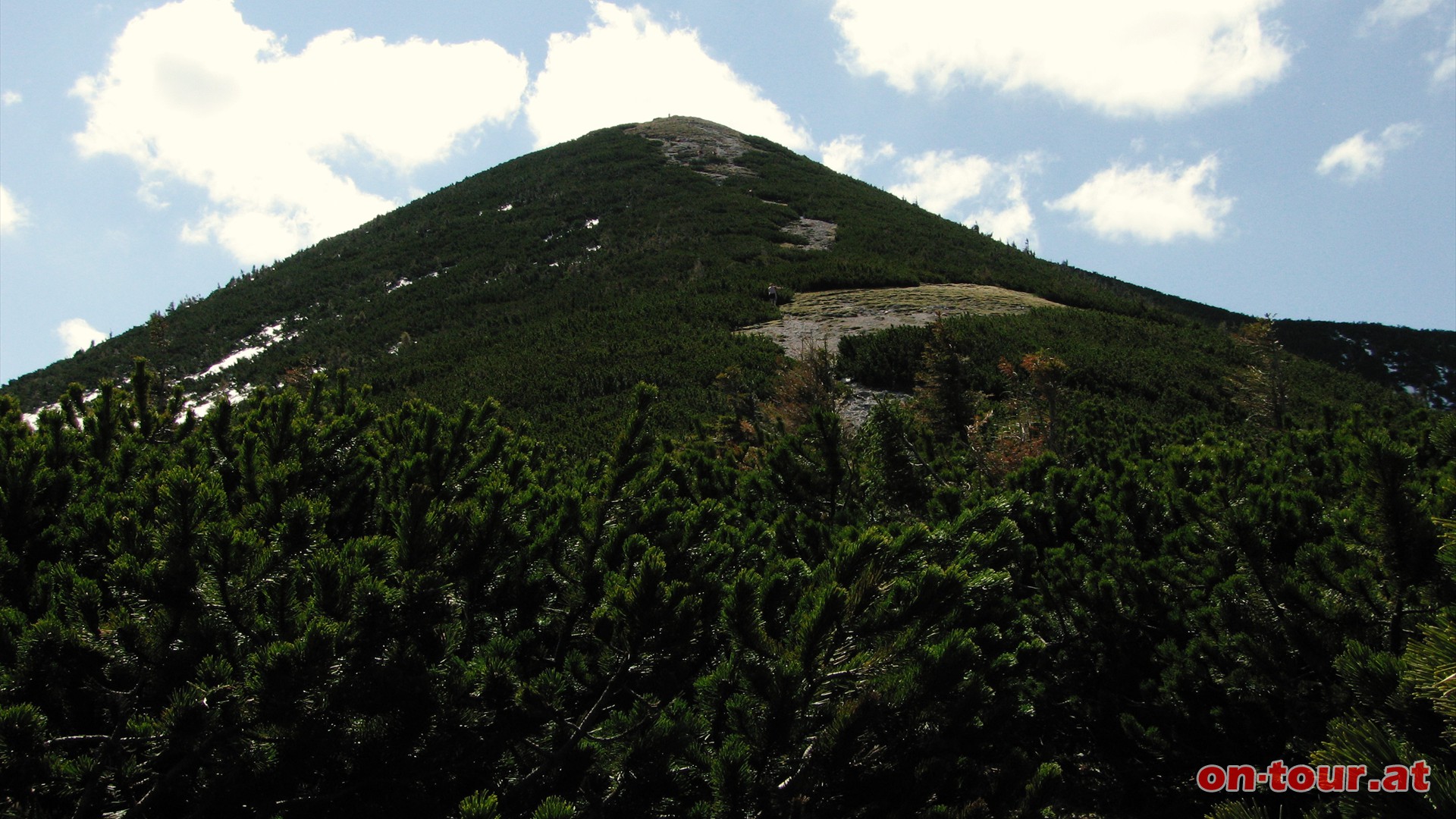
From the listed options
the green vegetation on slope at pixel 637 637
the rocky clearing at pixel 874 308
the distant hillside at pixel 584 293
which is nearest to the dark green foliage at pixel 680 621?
the green vegetation on slope at pixel 637 637

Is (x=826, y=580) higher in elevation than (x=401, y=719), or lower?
higher

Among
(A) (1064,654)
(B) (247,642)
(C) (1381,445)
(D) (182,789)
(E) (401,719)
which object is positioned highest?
(C) (1381,445)

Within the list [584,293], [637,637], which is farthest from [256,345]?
[637,637]

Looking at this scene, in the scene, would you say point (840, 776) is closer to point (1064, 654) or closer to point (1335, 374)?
point (1064, 654)

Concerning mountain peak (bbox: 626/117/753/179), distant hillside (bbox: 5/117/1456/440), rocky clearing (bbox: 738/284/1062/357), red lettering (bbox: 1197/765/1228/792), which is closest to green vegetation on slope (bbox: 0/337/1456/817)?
red lettering (bbox: 1197/765/1228/792)

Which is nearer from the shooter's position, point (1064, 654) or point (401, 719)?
point (401, 719)

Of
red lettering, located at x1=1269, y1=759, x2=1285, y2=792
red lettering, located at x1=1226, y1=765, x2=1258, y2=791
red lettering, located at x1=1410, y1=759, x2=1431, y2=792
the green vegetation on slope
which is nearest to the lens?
red lettering, located at x1=1410, y1=759, x2=1431, y2=792

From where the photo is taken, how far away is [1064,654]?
3746 mm

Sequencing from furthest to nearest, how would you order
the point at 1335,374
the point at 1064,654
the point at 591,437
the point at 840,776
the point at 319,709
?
the point at 1335,374 < the point at 591,437 < the point at 1064,654 < the point at 840,776 < the point at 319,709

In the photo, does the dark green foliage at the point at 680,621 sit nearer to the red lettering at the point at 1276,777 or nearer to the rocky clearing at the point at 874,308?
the red lettering at the point at 1276,777

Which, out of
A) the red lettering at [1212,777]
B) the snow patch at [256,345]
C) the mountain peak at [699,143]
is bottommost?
the red lettering at [1212,777]

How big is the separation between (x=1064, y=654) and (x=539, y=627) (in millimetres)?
2734

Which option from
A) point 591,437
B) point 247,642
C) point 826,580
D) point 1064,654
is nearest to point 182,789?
point 247,642

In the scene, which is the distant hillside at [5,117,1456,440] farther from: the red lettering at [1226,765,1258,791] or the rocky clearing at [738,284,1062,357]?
the red lettering at [1226,765,1258,791]
